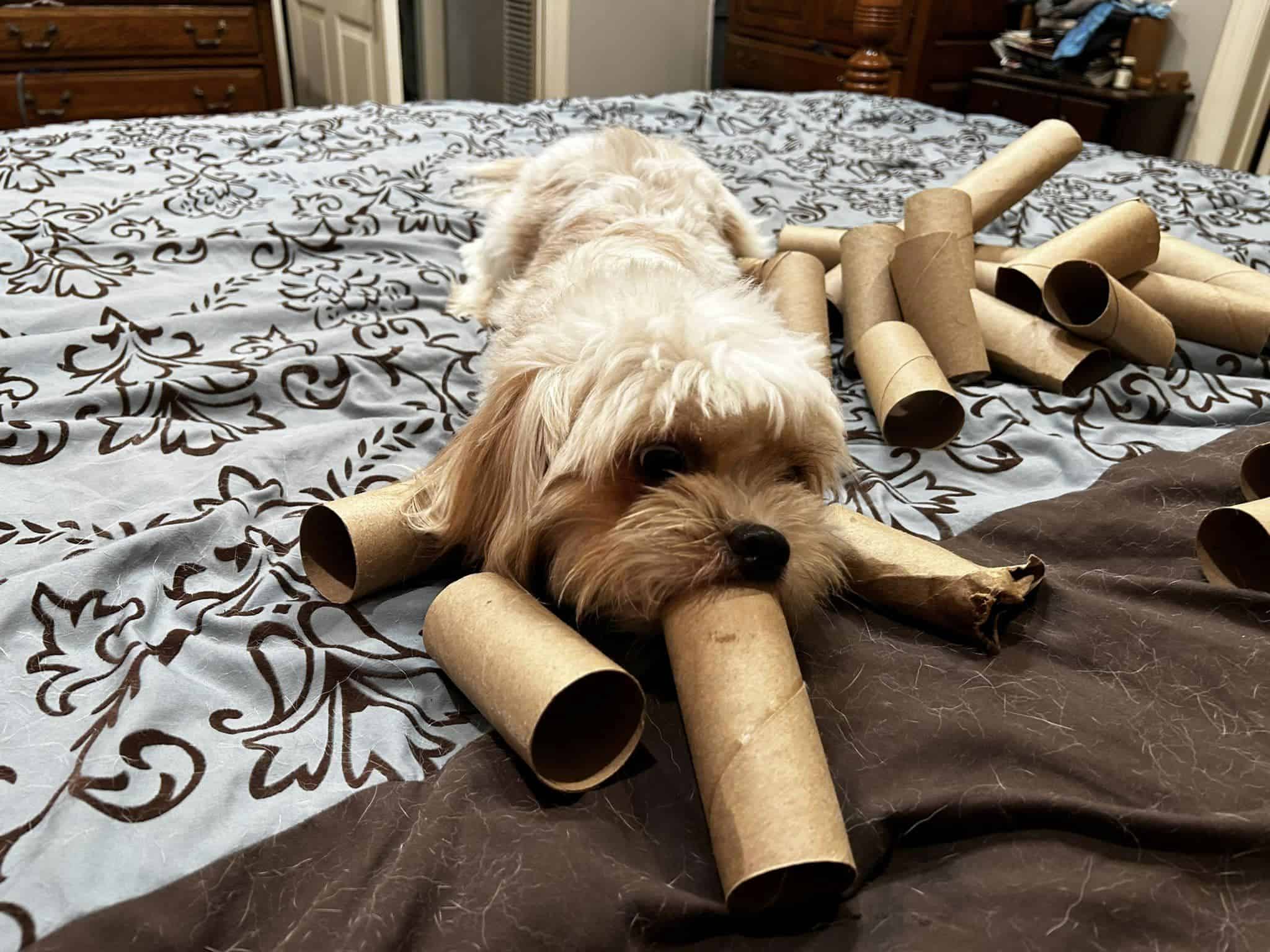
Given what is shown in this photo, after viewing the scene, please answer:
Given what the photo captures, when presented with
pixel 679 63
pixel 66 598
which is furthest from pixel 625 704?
pixel 679 63

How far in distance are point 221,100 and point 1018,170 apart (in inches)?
183

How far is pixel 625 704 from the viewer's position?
85cm

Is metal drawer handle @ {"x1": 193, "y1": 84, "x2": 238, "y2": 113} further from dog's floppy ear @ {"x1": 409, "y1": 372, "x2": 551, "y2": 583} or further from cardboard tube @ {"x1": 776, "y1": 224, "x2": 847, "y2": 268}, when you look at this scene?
dog's floppy ear @ {"x1": 409, "y1": 372, "x2": 551, "y2": 583}

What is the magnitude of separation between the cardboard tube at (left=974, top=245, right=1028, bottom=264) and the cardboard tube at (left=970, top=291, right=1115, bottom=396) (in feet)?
0.92

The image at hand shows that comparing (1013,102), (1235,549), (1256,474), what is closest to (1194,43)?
(1013,102)

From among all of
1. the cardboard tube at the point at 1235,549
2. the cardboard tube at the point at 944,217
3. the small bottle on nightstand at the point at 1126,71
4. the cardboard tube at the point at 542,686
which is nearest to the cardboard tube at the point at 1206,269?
the cardboard tube at the point at 944,217

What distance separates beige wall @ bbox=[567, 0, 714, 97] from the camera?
540 cm

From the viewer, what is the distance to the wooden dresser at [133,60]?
451 cm

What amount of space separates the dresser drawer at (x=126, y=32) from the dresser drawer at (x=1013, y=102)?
408 centimetres

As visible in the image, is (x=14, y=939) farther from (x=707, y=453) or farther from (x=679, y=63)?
(x=679, y=63)

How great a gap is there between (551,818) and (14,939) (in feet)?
1.33

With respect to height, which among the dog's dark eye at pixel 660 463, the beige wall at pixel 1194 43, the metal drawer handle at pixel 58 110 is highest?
the beige wall at pixel 1194 43

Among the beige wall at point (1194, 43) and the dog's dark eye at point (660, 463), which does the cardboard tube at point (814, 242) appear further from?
the beige wall at point (1194, 43)

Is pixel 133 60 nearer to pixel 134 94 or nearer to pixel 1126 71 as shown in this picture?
pixel 134 94
